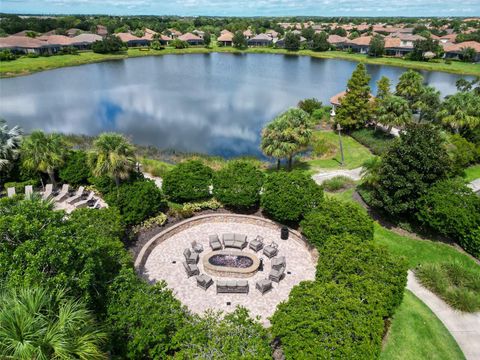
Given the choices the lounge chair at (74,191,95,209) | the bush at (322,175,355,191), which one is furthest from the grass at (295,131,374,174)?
the lounge chair at (74,191,95,209)

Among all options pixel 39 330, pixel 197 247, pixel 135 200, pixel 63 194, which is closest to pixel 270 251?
pixel 197 247

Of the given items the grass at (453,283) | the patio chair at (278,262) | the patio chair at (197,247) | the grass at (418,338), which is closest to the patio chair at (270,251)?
the patio chair at (278,262)

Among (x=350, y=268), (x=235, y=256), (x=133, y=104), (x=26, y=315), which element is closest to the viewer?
(x=26, y=315)

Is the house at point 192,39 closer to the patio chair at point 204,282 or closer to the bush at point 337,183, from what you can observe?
the bush at point 337,183

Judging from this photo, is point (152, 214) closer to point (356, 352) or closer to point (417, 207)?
point (356, 352)

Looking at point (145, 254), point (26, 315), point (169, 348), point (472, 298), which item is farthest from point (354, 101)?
point (26, 315)

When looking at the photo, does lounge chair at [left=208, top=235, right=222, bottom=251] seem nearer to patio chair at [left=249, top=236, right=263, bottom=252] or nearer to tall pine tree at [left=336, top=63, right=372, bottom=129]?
patio chair at [left=249, top=236, right=263, bottom=252]
